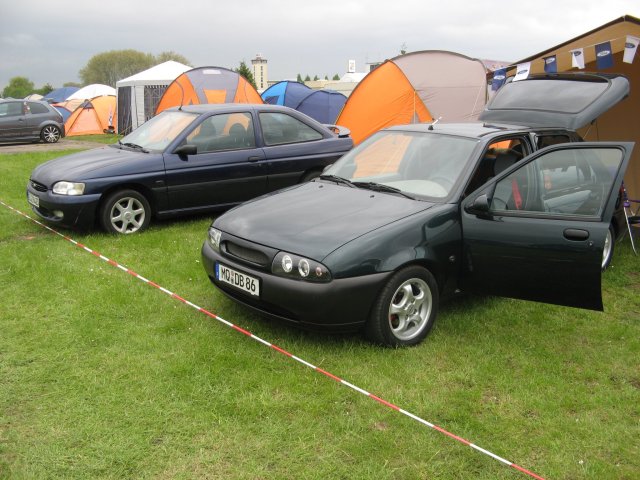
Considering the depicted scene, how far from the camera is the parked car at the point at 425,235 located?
3916 millimetres

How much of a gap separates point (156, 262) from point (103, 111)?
2095cm

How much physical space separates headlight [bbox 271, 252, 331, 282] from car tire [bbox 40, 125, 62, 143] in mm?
17790

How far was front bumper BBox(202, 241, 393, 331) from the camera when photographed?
381 centimetres

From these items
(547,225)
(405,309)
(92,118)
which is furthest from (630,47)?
(92,118)

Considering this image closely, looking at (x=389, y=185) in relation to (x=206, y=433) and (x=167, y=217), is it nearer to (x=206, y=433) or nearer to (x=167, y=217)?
(x=206, y=433)

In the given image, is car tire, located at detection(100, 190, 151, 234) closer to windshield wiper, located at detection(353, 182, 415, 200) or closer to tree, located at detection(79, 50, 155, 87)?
windshield wiper, located at detection(353, 182, 415, 200)

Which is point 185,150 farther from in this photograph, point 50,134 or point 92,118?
point 92,118

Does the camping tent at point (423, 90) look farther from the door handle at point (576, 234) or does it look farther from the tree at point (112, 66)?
the tree at point (112, 66)

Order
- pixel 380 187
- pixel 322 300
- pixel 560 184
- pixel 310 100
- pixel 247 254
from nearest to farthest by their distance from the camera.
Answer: pixel 322 300 < pixel 247 254 < pixel 560 184 < pixel 380 187 < pixel 310 100

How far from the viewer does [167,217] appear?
721cm

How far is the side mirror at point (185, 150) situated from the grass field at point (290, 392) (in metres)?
2.22

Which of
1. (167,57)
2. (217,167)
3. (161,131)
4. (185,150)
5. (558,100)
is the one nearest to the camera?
(558,100)

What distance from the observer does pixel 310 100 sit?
18.4 meters

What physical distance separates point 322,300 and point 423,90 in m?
8.75
